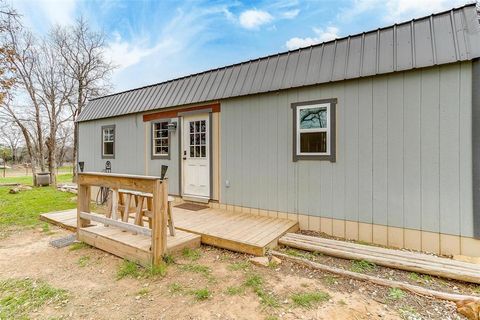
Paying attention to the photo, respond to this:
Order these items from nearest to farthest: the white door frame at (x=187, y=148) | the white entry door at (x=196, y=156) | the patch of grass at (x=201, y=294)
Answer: the patch of grass at (x=201, y=294)
the white door frame at (x=187, y=148)
the white entry door at (x=196, y=156)

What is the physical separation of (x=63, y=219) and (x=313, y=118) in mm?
5218

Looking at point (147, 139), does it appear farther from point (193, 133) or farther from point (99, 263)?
point (99, 263)

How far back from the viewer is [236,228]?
3.99 m

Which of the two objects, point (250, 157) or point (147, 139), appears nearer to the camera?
point (250, 157)

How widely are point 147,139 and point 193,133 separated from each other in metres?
1.57

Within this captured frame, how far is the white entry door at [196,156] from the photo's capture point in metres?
5.59

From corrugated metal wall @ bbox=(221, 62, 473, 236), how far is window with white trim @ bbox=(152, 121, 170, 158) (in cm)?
236

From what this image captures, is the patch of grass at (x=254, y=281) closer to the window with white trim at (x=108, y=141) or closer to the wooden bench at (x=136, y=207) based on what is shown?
the wooden bench at (x=136, y=207)

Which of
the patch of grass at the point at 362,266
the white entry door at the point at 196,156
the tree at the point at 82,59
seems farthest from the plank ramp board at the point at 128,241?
the tree at the point at 82,59

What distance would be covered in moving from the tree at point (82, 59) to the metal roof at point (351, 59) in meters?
9.68

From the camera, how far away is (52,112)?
1296 cm

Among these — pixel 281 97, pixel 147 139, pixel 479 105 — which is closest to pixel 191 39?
pixel 147 139

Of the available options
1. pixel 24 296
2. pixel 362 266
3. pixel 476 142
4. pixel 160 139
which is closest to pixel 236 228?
pixel 362 266

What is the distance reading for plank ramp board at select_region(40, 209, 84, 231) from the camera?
4.65 meters
